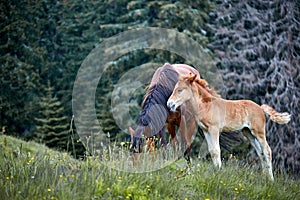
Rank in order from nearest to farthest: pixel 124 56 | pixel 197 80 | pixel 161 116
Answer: pixel 161 116
pixel 197 80
pixel 124 56

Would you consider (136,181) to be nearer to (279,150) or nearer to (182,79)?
(182,79)

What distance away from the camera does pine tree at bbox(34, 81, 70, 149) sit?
21.8 metres

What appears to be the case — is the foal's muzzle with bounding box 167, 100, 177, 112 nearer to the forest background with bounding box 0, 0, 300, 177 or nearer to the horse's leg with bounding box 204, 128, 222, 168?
the horse's leg with bounding box 204, 128, 222, 168

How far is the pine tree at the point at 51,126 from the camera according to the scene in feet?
71.7

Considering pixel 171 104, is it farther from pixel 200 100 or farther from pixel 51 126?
pixel 51 126

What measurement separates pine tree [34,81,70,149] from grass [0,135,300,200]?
14881mm

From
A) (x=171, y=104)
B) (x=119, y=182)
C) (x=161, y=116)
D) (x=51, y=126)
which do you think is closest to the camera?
(x=119, y=182)

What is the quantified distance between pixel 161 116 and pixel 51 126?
615 inches

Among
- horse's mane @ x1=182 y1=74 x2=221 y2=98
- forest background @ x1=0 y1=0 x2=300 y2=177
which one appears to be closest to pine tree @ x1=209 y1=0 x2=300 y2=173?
forest background @ x1=0 y1=0 x2=300 y2=177

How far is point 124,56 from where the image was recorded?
2262cm

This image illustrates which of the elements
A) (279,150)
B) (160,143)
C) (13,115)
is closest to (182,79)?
(160,143)

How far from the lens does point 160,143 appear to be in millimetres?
7816

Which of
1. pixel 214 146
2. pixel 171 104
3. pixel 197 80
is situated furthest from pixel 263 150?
pixel 171 104

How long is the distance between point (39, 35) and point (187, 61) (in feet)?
34.0
